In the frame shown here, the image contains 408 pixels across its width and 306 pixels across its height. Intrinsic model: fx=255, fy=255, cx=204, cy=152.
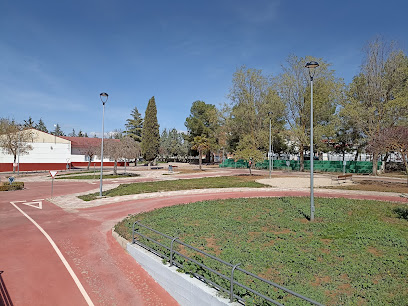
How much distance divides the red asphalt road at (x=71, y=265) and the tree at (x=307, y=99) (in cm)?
3816

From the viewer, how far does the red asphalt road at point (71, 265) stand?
6281mm

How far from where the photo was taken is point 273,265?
6.99 metres

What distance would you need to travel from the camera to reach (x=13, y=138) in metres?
42.0

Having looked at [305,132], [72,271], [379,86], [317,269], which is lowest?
[72,271]

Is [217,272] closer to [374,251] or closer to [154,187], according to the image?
[374,251]

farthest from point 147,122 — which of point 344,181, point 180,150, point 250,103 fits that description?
point 344,181

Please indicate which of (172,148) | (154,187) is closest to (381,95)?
(154,187)

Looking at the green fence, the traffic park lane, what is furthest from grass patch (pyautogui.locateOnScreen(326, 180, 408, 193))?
the traffic park lane

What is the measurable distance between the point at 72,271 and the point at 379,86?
4321 cm

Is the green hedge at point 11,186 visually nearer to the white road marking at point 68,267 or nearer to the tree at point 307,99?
the white road marking at point 68,267

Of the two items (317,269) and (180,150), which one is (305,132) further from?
(180,150)

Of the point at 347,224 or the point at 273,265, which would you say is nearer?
the point at 273,265

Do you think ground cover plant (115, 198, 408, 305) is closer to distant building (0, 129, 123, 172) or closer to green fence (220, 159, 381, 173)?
green fence (220, 159, 381, 173)

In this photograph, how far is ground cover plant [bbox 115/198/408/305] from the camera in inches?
229
